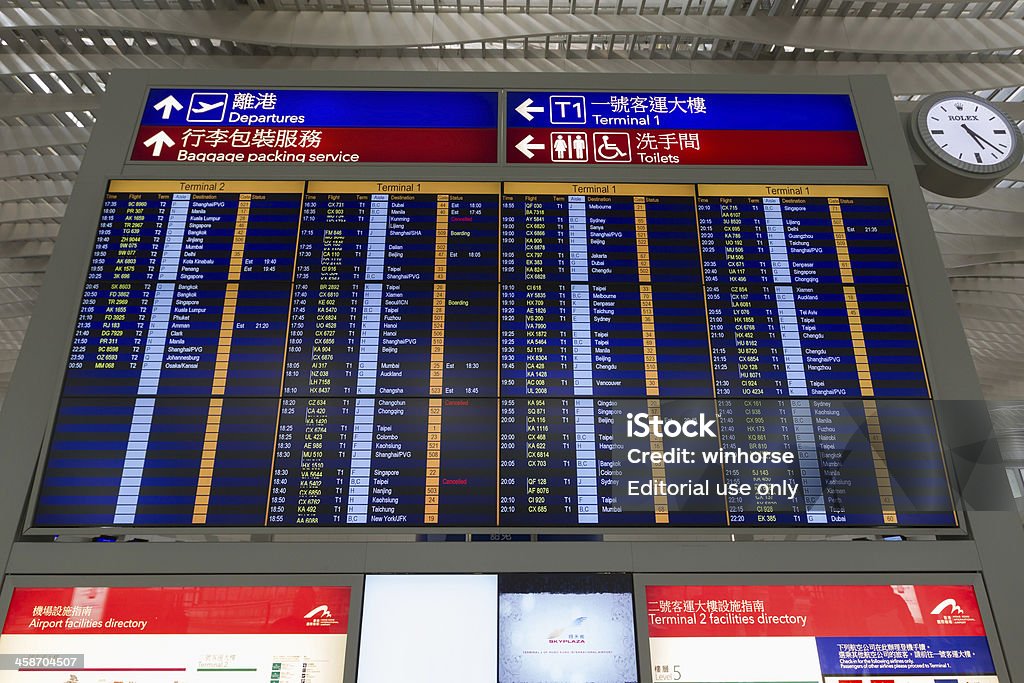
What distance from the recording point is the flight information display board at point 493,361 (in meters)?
3.93

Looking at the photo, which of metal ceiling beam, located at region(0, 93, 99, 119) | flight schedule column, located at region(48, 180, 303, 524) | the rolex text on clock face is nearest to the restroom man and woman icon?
flight schedule column, located at region(48, 180, 303, 524)

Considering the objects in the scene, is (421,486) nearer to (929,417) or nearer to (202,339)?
(202,339)

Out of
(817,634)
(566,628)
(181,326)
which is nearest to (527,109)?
(181,326)

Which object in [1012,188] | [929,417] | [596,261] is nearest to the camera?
[929,417]

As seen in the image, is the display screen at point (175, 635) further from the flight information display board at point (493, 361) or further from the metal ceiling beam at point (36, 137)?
the metal ceiling beam at point (36, 137)

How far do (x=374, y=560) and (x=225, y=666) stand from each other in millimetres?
792

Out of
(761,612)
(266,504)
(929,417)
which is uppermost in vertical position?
(929,417)

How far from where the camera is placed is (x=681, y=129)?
5.03 meters

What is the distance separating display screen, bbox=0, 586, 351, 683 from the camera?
11.5 feet

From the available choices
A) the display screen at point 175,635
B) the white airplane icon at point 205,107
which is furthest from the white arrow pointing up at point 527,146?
the display screen at point 175,635

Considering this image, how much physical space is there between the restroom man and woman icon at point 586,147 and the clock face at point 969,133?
2.02m

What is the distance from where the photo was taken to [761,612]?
3701mm

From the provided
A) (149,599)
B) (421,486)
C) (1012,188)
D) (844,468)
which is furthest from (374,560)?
(1012,188)

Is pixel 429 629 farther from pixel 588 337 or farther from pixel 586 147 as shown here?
pixel 586 147
